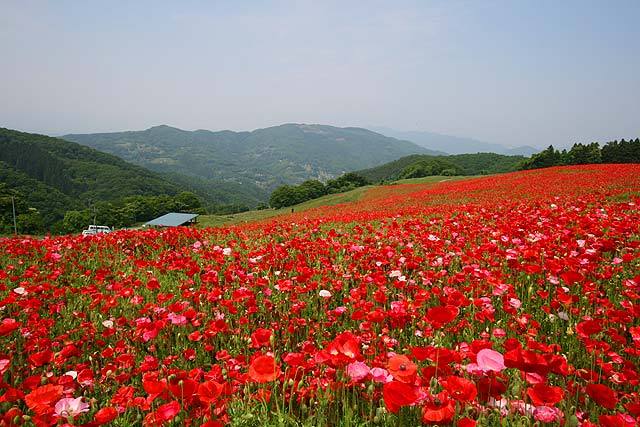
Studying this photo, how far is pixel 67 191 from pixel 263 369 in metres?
183

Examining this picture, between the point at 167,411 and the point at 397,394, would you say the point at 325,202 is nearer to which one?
the point at 167,411

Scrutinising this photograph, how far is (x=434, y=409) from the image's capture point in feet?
4.44

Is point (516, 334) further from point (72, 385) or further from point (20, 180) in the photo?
point (20, 180)

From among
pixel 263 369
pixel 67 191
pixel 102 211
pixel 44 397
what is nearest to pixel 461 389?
pixel 263 369

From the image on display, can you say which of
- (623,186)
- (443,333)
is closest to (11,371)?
(443,333)

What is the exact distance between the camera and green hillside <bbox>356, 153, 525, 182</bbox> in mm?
108875

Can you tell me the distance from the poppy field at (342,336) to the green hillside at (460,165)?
100 meters

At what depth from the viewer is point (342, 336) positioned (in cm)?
171

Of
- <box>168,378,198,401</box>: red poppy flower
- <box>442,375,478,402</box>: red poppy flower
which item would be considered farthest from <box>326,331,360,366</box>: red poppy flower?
<box>168,378,198,401</box>: red poppy flower

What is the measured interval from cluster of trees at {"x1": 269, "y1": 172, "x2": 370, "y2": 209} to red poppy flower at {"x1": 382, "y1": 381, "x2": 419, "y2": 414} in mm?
83653

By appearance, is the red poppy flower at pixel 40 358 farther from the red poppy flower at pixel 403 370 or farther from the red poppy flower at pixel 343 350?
the red poppy flower at pixel 403 370

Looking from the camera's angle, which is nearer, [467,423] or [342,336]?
[467,423]

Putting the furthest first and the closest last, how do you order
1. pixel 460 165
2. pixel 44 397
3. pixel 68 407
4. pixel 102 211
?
1. pixel 460 165
2. pixel 102 211
3. pixel 68 407
4. pixel 44 397

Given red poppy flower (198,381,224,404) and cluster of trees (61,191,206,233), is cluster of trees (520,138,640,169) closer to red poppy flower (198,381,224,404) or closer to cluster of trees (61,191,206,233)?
cluster of trees (61,191,206,233)
